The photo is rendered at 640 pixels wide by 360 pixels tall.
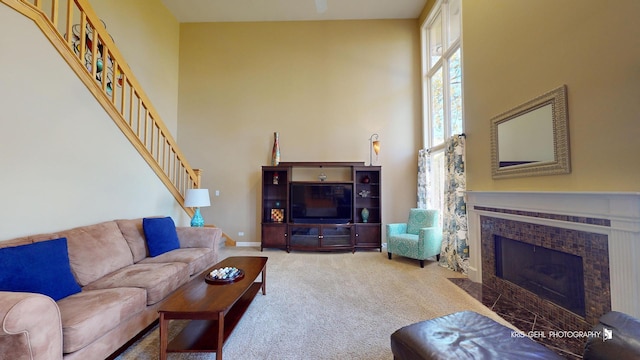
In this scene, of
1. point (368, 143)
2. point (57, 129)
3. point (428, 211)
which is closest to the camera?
point (57, 129)

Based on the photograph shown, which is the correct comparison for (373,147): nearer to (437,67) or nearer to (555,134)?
(437,67)

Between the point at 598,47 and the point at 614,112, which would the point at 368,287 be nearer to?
the point at 614,112

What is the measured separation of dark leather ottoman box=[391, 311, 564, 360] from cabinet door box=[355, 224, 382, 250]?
131 inches

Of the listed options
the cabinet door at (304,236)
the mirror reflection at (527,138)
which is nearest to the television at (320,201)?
the cabinet door at (304,236)

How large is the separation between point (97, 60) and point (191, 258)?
9.54 feet

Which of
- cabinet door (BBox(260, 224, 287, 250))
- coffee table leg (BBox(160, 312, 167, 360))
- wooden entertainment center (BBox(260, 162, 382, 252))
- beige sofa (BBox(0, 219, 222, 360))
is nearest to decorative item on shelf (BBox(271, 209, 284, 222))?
wooden entertainment center (BBox(260, 162, 382, 252))

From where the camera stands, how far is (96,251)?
7.91ft

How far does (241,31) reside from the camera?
561 centimetres

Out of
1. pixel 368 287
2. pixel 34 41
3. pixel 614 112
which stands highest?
pixel 34 41

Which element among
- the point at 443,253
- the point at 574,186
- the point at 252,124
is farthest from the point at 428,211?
the point at 252,124

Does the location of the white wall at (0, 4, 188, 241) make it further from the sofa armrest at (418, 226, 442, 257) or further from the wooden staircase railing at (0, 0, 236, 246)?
the sofa armrest at (418, 226, 442, 257)

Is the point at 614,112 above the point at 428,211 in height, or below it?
above

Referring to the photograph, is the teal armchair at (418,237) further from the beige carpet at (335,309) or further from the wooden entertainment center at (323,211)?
the wooden entertainment center at (323,211)

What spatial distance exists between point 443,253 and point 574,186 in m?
2.25
